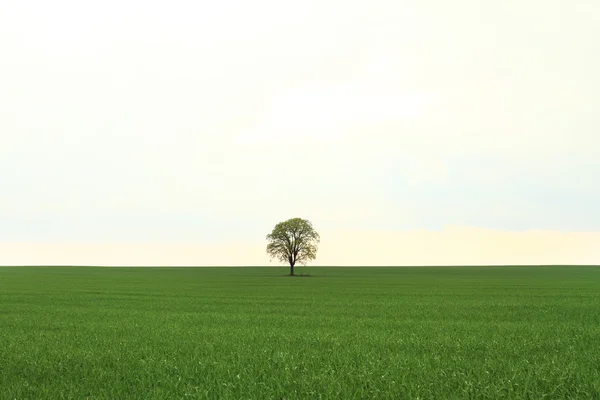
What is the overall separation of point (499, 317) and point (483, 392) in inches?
687

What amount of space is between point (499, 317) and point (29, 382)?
20746 millimetres

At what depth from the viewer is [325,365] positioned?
405 inches

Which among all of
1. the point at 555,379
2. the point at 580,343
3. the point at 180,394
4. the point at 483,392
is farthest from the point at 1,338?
the point at 580,343

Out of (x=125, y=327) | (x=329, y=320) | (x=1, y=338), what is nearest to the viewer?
(x=1, y=338)

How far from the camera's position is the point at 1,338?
1577cm

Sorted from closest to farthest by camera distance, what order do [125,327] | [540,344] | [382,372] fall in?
[382,372], [540,344], [125,327]

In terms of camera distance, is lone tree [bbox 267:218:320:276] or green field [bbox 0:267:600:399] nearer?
green field [bbox 0:267:600:399]

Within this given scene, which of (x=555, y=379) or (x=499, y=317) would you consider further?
(x=499, y=317)

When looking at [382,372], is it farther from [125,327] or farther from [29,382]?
[125,327]

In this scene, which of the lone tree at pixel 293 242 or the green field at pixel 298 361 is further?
the lone tree at pixel 293 242

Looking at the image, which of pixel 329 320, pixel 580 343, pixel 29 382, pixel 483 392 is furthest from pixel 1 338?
pixel 580 343

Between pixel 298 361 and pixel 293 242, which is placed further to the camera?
pixel 293 242

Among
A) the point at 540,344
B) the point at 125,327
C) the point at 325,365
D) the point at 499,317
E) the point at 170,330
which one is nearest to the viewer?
the point at 325,365

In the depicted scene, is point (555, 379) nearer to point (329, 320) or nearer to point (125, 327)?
point (329, 320)
